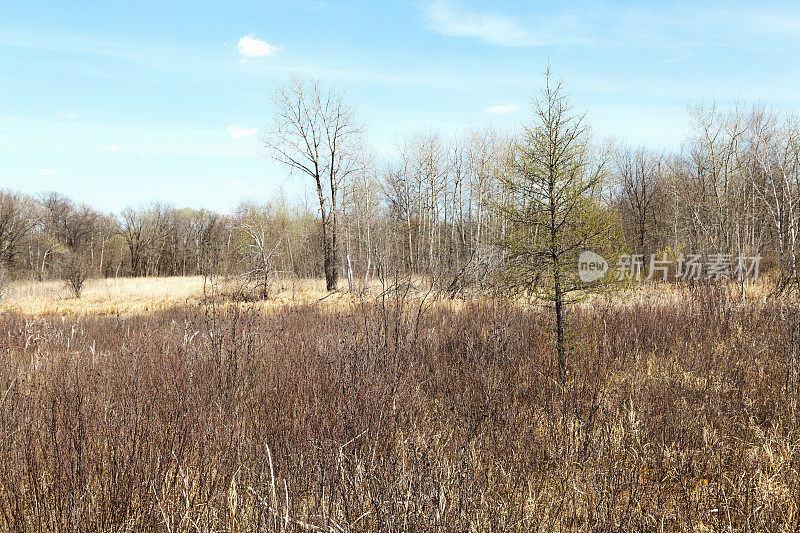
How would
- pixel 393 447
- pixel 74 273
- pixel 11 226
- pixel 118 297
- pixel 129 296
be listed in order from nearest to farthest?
1. pixel 393 447
2. pixel 118 297
3. pixel 129 296
4. pixel 74 273
5. pixel 11 226

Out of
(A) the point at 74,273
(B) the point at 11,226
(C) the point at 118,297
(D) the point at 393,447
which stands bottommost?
(C) the point at 118,297

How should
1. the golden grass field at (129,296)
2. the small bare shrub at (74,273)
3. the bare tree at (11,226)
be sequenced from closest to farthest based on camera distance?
the golden grass field at (129,296), the small bare shrub at (74,273), the bare tree at (11,226)

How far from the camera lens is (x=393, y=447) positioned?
299 centimetres

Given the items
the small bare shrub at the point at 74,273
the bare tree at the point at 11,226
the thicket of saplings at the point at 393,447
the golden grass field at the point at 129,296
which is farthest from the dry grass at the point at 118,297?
the thicket of saplings at the point at 393,447

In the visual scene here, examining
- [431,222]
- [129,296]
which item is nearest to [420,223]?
[431,222]

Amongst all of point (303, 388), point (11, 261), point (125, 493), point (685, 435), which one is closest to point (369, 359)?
point (303, 388)

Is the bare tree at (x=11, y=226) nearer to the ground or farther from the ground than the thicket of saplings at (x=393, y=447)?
farther from the ground

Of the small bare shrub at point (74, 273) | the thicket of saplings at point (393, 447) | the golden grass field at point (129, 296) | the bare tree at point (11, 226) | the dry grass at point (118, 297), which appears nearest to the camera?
the thicket of saplings at point (393, 447)

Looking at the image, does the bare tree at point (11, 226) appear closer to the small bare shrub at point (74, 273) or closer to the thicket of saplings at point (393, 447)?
the small bare shrub at point (74, 273)

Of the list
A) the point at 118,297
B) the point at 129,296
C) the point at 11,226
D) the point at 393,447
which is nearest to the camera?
the point at 393,447

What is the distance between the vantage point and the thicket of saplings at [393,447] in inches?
82.5

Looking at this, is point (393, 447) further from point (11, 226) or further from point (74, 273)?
point (11, 226)

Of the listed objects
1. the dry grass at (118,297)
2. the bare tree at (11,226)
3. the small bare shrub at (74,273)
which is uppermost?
the bare tree at (11,226)

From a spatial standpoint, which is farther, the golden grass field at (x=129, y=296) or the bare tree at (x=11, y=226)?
the bare tree at (x=11, y=226)
